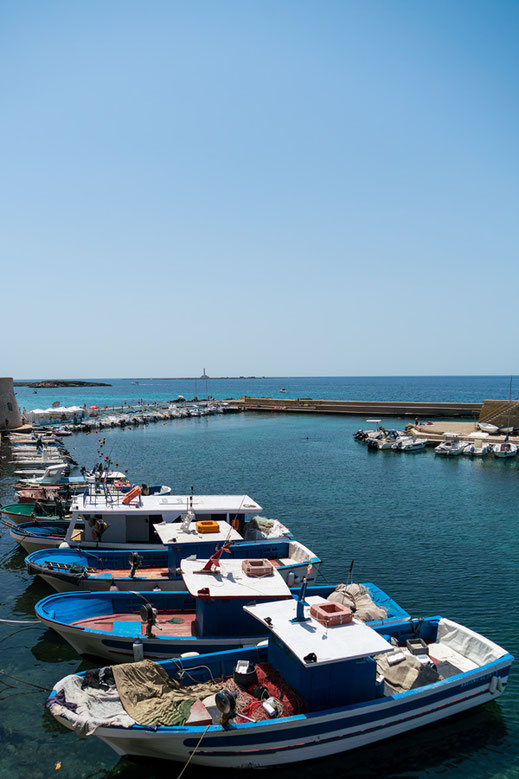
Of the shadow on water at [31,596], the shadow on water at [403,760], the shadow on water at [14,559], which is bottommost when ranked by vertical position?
the shadow on water at [403,760]

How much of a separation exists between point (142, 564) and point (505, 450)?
49.6 metres

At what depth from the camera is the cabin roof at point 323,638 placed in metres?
11.4

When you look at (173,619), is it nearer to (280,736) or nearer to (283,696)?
(283,696)

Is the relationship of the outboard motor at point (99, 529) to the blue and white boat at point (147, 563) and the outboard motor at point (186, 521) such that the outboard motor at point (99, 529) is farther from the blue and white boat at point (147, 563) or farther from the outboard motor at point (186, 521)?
the outboard motor at point (186, 521)

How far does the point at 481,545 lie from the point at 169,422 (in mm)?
76712

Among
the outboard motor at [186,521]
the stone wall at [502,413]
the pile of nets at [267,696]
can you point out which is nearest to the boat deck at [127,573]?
the outboard motor at [186,521]

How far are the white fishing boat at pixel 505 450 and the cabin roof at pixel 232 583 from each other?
4951 centimetres

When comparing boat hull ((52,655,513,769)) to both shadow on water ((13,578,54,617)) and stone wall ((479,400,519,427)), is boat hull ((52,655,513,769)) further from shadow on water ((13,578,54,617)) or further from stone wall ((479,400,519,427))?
stone wall ((479,400,519,427))

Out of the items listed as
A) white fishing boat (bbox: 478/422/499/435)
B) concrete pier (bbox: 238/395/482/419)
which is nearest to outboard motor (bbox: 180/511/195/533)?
white fishing boat (bbox: 478/422/499/435)

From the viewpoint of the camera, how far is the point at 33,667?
1641 centimetres

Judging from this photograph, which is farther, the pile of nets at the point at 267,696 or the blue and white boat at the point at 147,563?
the blue and white boat at the point at 147,563

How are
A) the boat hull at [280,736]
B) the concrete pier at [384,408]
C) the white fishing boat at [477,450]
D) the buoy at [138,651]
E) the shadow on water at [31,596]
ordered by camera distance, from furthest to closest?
the concrete pier at [384,408], the white fishing boat at [477,450], the shadow on water at [31,596], the buoy at [138,651], the boat hull at [280,736]

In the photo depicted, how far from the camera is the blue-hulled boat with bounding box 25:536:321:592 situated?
1892 centimetres

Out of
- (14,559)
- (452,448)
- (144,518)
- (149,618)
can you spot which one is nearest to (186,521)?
(144,518)
